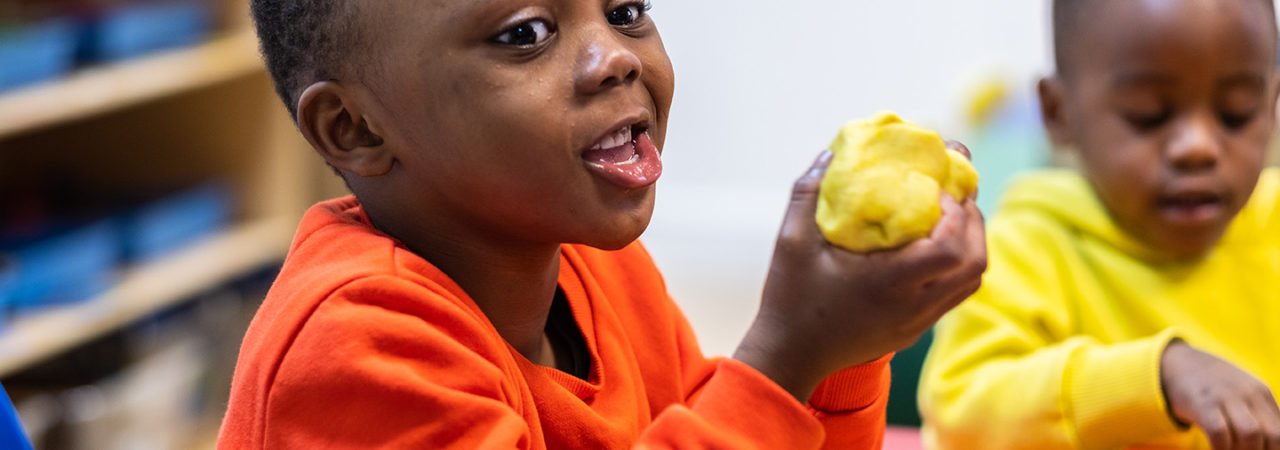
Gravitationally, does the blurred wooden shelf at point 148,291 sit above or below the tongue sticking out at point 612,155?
below

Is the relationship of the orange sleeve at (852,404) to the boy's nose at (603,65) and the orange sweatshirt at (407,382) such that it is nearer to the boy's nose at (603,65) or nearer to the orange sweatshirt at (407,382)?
the orange sweatshirt at (407,382)

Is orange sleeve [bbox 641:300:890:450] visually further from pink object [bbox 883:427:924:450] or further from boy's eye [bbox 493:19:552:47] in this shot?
pink object [bbox 883:427:924:450]

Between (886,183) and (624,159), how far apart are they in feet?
0.42

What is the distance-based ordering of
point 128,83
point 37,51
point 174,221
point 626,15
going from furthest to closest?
point 174,221 < point 128,83 < point 37,51 < point 626,15

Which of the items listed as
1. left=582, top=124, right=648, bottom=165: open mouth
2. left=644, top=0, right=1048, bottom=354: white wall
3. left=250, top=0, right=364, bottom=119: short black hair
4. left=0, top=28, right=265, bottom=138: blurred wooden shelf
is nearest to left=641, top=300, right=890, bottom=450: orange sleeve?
left=582, top=124, right=648, bottom=165: open mouth

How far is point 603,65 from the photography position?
693 millimetres

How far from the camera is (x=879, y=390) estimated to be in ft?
2.73

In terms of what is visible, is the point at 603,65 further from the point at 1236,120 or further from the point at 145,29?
the point at 145,29

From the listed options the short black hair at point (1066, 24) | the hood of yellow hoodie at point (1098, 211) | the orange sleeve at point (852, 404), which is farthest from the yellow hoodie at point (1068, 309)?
the orange sleeve at point (852, 404)

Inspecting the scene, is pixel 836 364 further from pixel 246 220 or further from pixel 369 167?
pixel 246 220

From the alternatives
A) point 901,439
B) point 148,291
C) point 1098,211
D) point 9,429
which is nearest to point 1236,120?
point 1098,211

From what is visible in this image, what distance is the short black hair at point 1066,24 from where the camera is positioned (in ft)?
3.46

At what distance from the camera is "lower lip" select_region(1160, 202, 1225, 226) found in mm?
1041

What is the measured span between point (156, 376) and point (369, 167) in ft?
4.71
